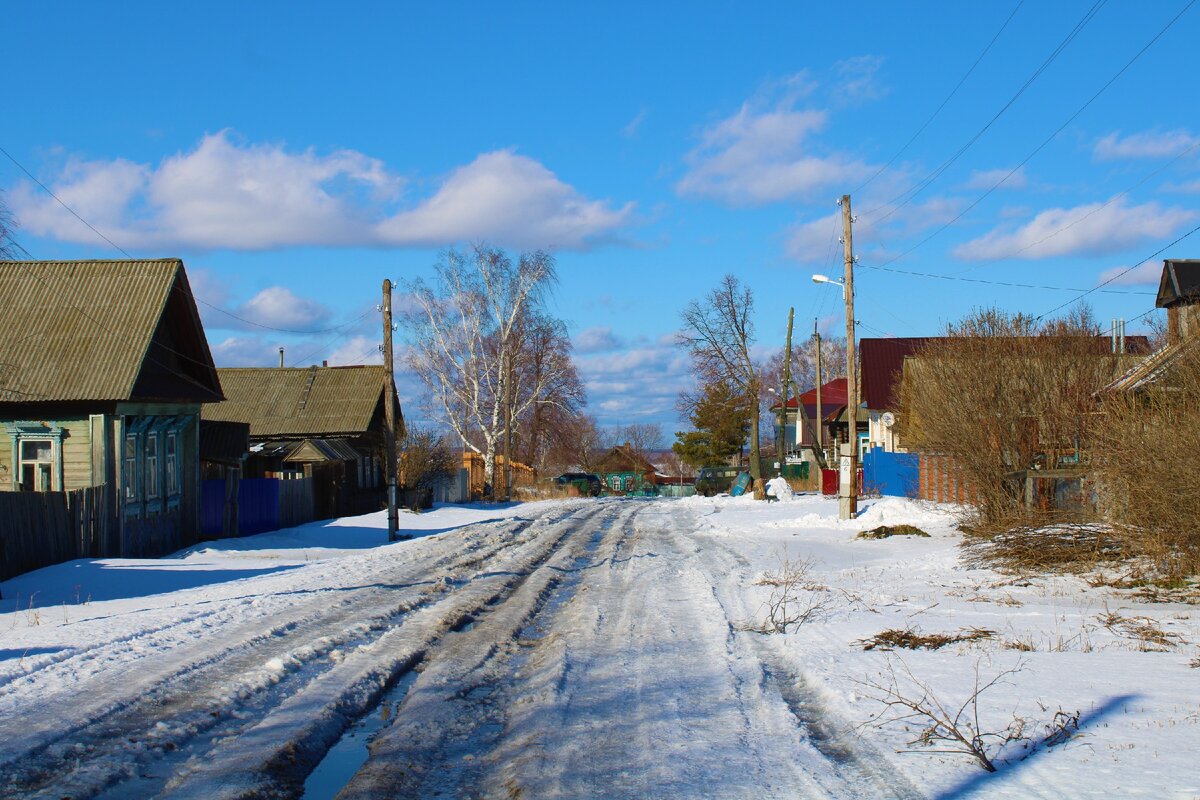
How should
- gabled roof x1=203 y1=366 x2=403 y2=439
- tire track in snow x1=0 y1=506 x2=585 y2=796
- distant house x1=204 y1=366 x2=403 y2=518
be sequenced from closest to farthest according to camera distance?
1. tire track in snow x1=0 y1=506 x2=585 y2=796
2. distant house x1=204 y1=366 x2=403 y2=518
3. gabled roof x1=203 y1=366 x2=403 y2=439

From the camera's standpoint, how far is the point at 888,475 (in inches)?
1601

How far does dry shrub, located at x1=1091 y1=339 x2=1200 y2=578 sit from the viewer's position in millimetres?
12570

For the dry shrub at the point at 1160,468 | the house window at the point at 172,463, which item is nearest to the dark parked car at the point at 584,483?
the house window at the point at 172,463

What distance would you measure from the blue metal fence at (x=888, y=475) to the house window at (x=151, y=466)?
2287 cm

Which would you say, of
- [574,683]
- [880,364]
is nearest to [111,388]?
[574,683]

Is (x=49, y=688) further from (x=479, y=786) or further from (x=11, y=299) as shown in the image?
(x=11, y=299)

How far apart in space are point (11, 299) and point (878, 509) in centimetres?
1987

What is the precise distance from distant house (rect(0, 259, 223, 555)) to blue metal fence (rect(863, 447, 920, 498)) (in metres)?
22.3

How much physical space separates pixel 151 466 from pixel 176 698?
16.4 meters

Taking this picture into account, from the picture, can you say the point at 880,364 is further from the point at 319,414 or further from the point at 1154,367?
the point at 1154,367

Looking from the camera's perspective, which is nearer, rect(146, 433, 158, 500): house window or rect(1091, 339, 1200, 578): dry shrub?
rect(1091, 339, 1200, 578): dry shrub

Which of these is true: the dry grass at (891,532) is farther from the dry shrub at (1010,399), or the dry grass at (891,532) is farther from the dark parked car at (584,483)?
the dark parked car at (584,483)

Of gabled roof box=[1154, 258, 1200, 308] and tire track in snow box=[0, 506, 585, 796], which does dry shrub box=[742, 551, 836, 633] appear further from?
gabled roof box=[1154, 258, 1200, 308]

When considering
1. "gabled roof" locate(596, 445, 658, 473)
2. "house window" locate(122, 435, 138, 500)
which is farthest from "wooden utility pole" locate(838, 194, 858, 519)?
"gabled roof" locate(596, 445, 658, 473)
